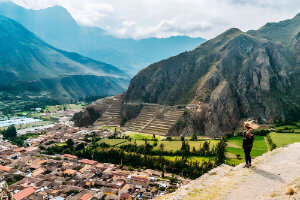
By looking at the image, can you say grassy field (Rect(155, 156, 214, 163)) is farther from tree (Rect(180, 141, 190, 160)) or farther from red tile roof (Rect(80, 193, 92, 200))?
red tile roof (Rect(80, 193, 92, 200))

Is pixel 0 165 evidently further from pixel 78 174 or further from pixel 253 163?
pixel 253 163

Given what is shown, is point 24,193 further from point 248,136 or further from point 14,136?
point 14,136

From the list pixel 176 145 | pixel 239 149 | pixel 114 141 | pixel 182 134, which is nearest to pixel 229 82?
pixel 182 134

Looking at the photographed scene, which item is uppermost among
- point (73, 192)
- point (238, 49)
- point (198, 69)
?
point (238, 49)

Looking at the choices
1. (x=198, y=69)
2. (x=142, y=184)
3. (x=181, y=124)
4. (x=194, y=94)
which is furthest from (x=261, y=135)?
(x=198, y=69)

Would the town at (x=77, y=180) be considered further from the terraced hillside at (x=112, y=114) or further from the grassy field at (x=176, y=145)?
the terraced hillside at (x=112, y=114)

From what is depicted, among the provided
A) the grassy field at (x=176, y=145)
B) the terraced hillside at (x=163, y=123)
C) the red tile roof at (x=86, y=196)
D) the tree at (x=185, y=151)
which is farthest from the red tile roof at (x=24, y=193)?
the terraced hillside at (x=163, y=123)
